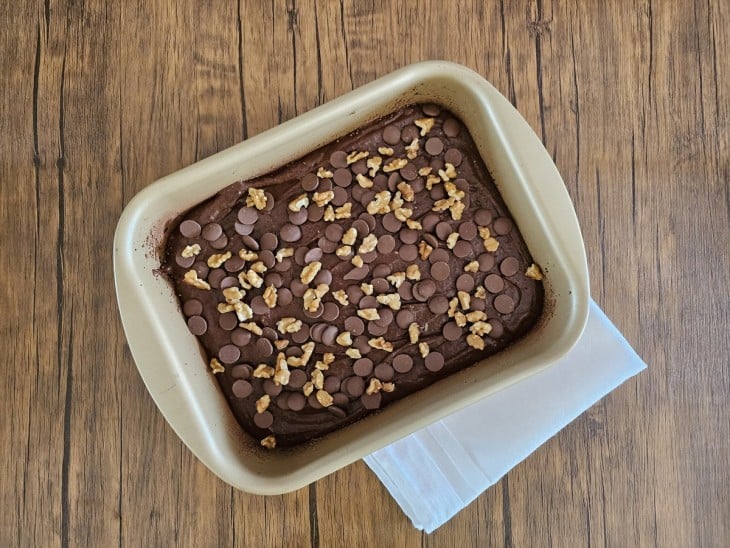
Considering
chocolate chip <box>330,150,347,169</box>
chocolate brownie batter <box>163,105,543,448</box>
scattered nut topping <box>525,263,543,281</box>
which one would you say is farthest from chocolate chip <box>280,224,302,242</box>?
scattered nut topping <box>525,263,543,281</box>

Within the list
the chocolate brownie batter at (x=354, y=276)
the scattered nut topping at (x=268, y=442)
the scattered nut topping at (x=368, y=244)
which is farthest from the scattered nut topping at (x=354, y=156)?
the scattered nut topping at (x=268, y=442)

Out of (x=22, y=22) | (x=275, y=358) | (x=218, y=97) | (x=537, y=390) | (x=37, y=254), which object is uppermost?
(x=22, y=22)

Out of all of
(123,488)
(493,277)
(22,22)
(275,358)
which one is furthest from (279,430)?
(22,22)

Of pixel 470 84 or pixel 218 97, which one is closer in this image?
pixel 470 84

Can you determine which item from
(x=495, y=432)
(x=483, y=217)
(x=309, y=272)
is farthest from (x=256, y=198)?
(x=495, y=432)

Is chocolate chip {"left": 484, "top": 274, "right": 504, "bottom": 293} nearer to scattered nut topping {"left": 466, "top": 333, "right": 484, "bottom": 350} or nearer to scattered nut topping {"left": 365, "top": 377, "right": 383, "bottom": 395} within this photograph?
scattered nut topping {"left": 466, "top": 333, "right": 484, "bottom": 350}

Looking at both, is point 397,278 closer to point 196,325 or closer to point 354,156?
point 354,156

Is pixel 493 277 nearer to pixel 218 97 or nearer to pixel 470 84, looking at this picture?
pixel 470 84
